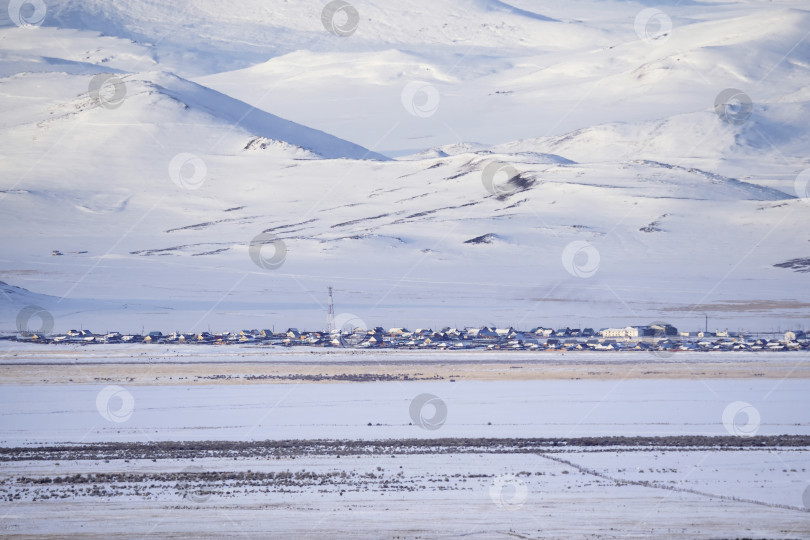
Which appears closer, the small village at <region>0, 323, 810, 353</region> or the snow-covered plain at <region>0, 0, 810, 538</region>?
the snow-covered plain at <region>0, 0, 810, 538</region>

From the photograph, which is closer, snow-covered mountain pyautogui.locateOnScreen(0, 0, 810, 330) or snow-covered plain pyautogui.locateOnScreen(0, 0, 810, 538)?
snow-covered plain pyautogui.locateOnScreen(0, 0, 810, 538)

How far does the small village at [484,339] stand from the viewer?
62812 millimetres

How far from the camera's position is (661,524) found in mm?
20844

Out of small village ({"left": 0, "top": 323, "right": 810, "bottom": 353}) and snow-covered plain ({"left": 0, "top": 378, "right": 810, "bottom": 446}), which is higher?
small village ({"left": 0, "top": 323, "right": 810, "bottom": 353})

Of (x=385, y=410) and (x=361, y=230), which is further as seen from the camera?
(x=361, y=230)

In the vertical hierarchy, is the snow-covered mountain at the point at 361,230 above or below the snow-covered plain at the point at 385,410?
above

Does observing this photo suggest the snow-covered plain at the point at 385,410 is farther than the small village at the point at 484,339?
No

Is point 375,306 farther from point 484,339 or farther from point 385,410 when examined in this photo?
point 385,410

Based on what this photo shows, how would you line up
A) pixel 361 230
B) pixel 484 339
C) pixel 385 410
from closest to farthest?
1. pixel 385 410
2. pixel 484 339
3. pixel 361 230

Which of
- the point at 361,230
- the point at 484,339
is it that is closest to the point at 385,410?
the point at 484,339

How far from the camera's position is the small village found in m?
62.8

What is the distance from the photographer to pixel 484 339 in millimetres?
69188

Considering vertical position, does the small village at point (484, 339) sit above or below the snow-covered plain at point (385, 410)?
above

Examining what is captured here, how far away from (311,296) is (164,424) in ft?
209
